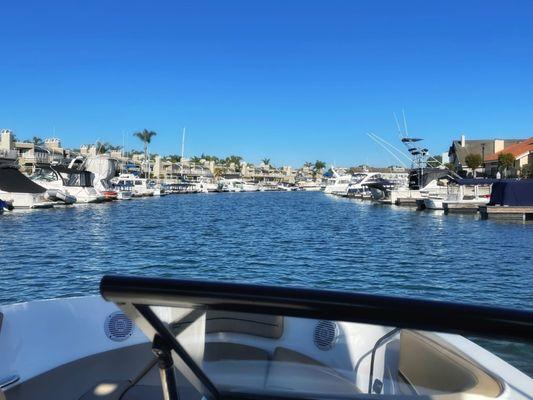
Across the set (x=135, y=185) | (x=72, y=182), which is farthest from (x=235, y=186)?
(x=72, y=182)

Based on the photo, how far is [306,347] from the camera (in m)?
2.90

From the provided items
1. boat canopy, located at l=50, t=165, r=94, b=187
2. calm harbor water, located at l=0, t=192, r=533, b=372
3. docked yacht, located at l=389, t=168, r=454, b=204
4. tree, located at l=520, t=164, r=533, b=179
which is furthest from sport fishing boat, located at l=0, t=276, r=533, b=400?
tree, located at l=520, t=164, r=533, b=179

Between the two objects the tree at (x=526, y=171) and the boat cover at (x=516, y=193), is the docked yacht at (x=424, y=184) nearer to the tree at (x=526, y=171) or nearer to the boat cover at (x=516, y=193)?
the tree at (x=526, y=171)

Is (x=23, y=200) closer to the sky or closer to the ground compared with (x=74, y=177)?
closer to the ground

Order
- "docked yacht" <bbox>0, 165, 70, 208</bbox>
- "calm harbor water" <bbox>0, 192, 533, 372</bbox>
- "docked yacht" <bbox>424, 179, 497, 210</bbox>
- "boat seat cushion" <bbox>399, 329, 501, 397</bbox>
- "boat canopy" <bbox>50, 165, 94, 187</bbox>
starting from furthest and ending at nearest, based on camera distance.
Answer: "boat canopy" <bbox>50, 165, 94, 187</bbox>, "docked yacht" <bbox>424, 179, 497, 210</bbox>, "docked yacht" <bbox>0, 165, 70, 208</bbox>, "calm harbor water" <bbox>0, 192, 533, 372</bbox>, "boat seat cushion" <bbox>399, 329, 501, 397</bbox>

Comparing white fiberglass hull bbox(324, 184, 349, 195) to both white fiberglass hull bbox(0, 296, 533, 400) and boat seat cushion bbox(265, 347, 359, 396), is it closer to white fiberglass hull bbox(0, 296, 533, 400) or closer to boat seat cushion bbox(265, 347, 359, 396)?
white fiberglass hull bbox(0, 296, 533, 400)

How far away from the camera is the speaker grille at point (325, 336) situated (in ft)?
9.44

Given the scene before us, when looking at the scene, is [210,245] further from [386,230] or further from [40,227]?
[40,227]

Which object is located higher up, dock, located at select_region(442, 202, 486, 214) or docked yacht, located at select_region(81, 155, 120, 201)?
docked yacht, located at select_region(81, 155, 120, 201)

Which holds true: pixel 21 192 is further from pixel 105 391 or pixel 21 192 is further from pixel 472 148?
pixel 472 148

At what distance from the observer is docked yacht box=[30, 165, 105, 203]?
6356 cm

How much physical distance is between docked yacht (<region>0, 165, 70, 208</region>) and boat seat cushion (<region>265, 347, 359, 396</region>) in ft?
165

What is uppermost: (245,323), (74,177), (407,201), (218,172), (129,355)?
(218,172)

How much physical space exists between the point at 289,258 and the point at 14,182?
39.2 meters
